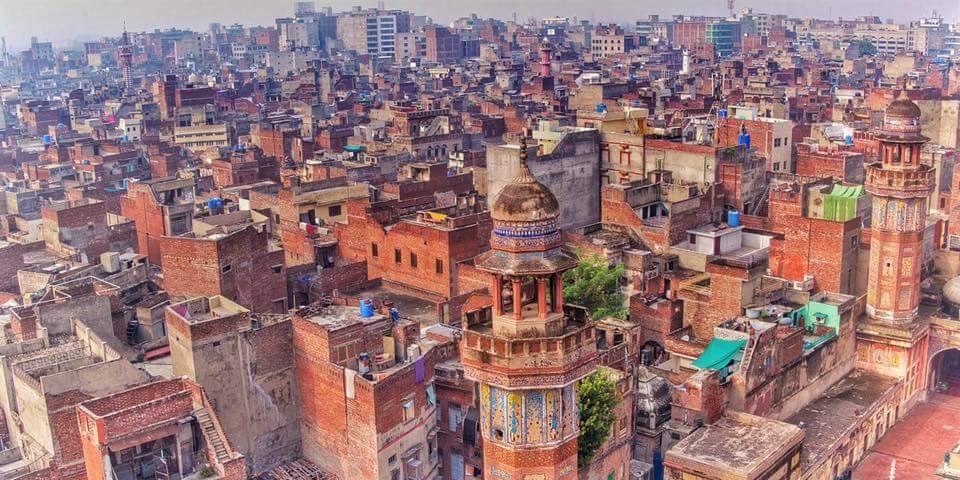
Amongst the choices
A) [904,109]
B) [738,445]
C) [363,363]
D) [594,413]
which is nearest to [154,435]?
[363,363]

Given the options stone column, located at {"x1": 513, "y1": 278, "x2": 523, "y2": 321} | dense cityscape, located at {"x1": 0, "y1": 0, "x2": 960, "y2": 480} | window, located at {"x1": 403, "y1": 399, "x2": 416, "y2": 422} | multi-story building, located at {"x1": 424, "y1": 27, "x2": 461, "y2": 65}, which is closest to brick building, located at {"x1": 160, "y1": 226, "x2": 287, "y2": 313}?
dense cityscape, located at {"x1": 0, "y1": 0, "x2": 960, "y2": 480}

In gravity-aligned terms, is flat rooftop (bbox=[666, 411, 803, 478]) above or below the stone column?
below

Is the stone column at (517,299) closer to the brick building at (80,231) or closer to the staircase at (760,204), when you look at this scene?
the brick building at (80,231)

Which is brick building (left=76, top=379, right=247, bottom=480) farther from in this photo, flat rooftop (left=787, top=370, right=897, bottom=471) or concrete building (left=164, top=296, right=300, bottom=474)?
flat rooftop (left=787, top=370, right=897, bottom=471)

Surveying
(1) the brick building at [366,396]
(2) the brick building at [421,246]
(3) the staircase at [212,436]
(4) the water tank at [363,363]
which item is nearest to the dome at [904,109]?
(2) the brick building at [421,246]

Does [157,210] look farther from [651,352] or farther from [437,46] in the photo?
[437,46]

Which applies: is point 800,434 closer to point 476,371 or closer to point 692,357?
point 692,357

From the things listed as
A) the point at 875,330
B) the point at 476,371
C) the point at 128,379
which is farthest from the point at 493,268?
the point at 875,330
